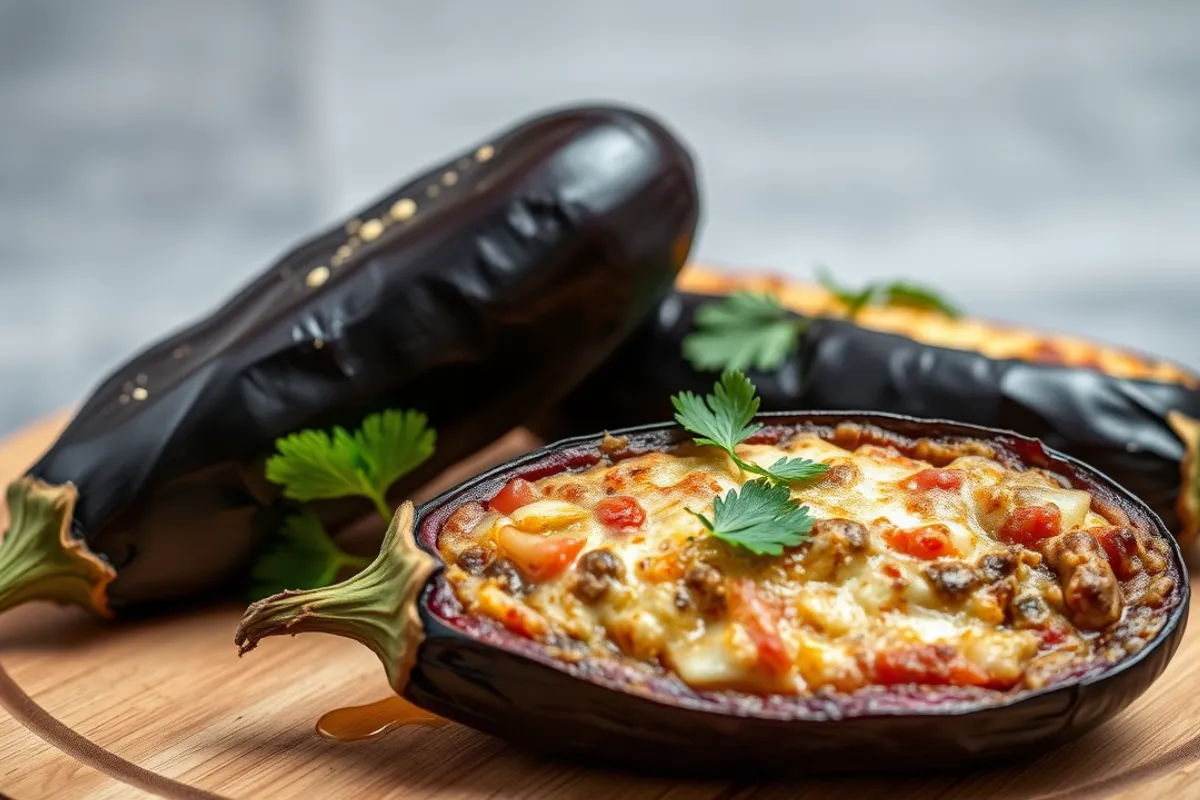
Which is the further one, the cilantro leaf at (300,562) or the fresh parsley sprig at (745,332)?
the fresh parsley sprig at (745,332)

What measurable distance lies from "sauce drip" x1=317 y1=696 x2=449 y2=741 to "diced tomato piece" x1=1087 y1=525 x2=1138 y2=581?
138 centimetres

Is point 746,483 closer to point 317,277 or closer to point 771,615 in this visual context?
point 771,615

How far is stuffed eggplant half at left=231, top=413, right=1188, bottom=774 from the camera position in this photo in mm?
2416

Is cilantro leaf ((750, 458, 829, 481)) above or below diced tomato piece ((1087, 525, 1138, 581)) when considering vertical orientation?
above

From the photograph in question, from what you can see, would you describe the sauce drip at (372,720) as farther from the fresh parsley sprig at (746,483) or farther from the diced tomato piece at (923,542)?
the diced tomato piece at (923,542)

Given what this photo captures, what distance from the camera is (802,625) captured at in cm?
249

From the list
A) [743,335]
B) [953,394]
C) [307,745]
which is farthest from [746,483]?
[743,335]

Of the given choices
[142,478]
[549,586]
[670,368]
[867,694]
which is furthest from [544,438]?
[867,694]

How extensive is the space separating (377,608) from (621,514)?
0.50 meters

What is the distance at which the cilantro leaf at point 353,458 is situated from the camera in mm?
3467

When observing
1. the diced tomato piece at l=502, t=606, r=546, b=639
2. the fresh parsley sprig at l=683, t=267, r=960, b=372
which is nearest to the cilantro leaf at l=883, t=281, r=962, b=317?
the fresh parsley sprig at l=683, t=267, r=960, b=372

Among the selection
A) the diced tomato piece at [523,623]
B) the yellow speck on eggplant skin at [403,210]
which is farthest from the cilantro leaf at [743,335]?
the diced tomato piece at [523,623]

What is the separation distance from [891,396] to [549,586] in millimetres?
1783

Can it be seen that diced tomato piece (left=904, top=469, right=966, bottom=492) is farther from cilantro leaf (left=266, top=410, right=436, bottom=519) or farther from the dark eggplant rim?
cilantro leaf (left=266, top=410, right=436, bottom=519)
